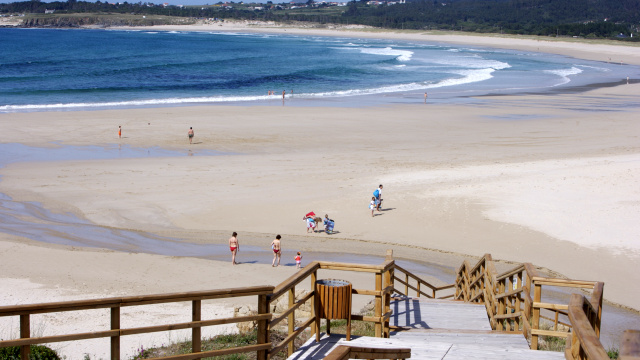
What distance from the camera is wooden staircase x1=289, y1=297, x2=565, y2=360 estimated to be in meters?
5.96

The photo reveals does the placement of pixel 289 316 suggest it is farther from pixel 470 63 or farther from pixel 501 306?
pixel 470 63

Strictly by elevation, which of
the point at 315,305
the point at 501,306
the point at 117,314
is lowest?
the point at 501,306

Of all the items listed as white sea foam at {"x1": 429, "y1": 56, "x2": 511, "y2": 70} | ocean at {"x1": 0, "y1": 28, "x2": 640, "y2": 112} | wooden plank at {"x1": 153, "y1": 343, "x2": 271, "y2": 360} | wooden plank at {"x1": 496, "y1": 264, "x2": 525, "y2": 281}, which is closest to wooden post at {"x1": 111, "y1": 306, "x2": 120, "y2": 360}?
wooden plank at {"x1": 153, "y1": 343, "x2": 271, "y2": 360}

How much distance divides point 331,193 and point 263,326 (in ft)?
48.6

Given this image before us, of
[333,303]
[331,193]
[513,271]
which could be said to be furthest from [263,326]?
[331,193]

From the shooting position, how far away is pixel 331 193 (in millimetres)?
20344

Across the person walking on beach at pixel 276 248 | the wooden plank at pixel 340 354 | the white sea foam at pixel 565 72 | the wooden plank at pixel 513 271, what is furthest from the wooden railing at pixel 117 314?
the white sea foam at pixel 565 72

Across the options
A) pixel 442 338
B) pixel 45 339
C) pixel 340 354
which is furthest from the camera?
pixel 442 338

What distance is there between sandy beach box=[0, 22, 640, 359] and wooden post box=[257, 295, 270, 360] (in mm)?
4330

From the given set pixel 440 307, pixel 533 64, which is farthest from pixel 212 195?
pixel 533 64

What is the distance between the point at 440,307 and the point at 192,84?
50340mm

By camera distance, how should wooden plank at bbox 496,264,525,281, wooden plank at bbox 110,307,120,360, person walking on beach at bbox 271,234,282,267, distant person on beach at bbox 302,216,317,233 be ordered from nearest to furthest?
1. wooden plank at bbox 110,307,120,360
2. wooden plank at bbox 496,264,525,281
3. person walking on beach at bbox 271,234,282,267
4. distant person on beach at bbox 302,216,317,233

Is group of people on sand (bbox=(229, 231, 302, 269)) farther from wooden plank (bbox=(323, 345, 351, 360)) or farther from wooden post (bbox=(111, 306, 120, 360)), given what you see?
wooden plank (bbox=(323, 345, 351, 360))

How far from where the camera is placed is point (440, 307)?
30.1ft
